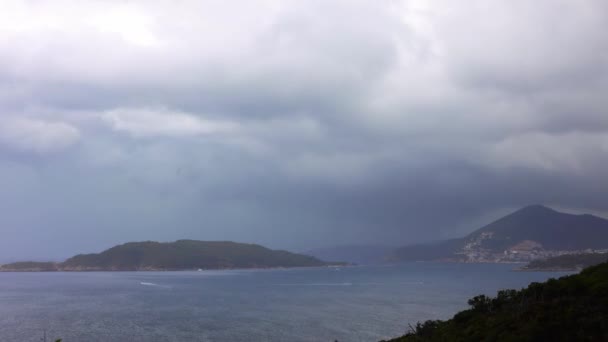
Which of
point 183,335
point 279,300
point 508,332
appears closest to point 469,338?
point 508,332

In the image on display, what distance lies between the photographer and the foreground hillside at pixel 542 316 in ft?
95.5

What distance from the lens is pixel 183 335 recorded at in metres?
70.1

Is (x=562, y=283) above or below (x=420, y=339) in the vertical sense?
above

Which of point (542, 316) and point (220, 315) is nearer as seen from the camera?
point (542, 316)

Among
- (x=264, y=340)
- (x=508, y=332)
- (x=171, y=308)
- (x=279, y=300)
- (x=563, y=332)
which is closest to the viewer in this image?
(x=563, y=332)

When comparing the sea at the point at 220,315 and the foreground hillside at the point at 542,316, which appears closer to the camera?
the foreground hillside at the point at 542,316

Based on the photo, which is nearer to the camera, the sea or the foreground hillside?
the foreground hillside

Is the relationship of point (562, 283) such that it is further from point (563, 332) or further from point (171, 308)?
point (171, 308)

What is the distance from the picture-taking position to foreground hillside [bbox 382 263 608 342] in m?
29.1

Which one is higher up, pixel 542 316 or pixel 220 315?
pixel 542 316

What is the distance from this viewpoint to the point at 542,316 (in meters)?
31.5

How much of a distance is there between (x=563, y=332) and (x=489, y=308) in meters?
13.3

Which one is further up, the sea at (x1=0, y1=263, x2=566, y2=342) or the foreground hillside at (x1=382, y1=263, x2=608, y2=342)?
the foreground hillside at (x1=382, y1=263, x2=608, y2=342)

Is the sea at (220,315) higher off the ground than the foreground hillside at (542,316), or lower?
lower
